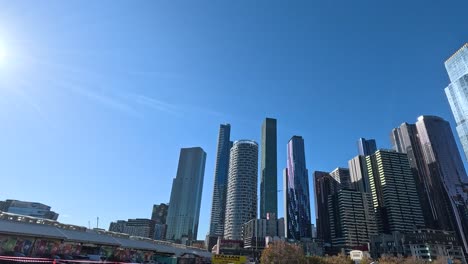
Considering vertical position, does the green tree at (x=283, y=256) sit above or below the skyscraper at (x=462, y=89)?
below

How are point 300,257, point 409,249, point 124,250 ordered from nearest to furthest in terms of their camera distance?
point 124,250 < point 300,257 < point 409,249

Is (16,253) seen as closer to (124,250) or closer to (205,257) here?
(124,250)

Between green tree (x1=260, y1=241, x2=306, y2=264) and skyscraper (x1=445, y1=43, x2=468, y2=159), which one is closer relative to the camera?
green tree (x1=260, y1=241, x2=306, y2=264)

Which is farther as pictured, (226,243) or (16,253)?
(226,243)

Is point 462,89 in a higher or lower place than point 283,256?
higher

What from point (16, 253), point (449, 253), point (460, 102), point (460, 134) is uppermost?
point (460, 102)

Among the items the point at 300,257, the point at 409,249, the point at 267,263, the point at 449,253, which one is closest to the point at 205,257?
the point at 267,263

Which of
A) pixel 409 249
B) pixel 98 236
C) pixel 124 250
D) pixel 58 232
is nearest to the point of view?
pixel 58 232

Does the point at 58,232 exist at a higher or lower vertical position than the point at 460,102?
lower

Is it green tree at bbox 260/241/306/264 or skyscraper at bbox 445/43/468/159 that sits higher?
skyscraper at bbox 445/43/468/159

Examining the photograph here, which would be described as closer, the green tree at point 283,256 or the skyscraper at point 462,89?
the green tree at point 283,256

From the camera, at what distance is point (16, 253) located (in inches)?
1511

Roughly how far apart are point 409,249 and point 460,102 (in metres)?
104

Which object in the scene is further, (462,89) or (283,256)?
(462,89)
